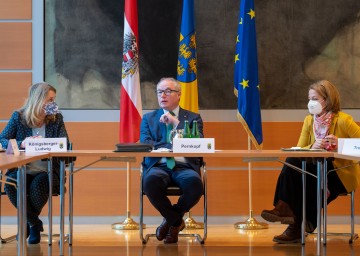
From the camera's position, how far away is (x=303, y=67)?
613cm

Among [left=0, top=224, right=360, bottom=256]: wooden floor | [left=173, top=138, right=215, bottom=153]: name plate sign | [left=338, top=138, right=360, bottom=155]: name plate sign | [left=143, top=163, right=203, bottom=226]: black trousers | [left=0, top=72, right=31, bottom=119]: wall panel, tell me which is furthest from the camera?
[left=0, top=72, right=31, bottom=119]: wall panel

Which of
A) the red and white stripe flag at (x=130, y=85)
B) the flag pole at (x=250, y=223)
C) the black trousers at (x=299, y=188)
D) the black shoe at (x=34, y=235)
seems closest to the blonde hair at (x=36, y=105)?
the black shoe at (x=34, y=235)

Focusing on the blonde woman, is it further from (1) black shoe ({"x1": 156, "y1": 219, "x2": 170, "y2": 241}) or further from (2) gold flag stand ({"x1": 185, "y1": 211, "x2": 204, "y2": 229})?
(2) gold flag stand ({"x1": 185, "y1": 211, "x2": 204, "y2": 229})

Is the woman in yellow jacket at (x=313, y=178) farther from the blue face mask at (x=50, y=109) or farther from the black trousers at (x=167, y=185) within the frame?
the blue face mask at (x=50, y=109)

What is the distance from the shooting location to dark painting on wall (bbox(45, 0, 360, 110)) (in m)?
6.08

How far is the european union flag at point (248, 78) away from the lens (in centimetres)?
576

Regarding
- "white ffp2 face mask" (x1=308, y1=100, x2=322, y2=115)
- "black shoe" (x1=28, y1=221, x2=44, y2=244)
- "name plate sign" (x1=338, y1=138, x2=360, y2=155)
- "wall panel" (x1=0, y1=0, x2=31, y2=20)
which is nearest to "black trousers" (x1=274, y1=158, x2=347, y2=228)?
"white ffp2 face mask" (x1=308, y1=100, x2=322, y2=115)

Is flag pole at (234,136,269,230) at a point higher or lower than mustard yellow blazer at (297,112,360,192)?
lower

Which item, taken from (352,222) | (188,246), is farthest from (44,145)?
(352,222)

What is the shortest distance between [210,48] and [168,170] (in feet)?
5.84

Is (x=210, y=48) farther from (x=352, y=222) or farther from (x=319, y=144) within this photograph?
(x=352, y=222)

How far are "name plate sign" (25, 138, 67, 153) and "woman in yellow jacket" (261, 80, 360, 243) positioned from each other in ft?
4.90

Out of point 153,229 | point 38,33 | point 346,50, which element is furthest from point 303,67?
point 38,33

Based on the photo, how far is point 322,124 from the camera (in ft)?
15.5
